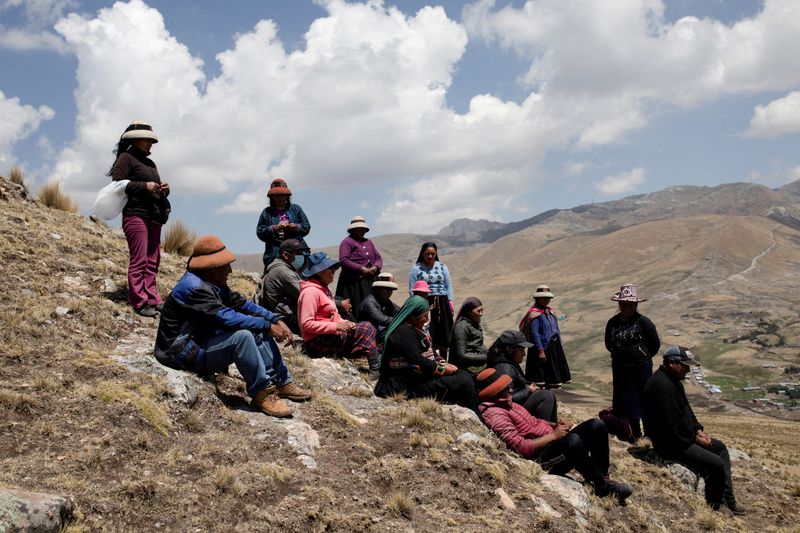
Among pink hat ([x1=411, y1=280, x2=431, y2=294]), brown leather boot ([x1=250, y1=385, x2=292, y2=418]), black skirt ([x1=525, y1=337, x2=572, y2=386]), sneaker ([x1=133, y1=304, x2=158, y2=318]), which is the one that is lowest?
black skirt ([x1=525, y1=337, x2=572, y2=386])

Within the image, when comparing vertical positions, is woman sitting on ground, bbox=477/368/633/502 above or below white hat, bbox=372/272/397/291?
below

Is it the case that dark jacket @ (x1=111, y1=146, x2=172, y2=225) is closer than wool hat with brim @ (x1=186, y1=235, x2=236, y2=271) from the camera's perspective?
No

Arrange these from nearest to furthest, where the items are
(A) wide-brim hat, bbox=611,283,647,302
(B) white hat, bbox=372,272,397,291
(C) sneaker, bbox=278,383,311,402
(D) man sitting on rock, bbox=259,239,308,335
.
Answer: (C) sneaker, bbox=278,383,311,402 < (A) wide-brim hat, bbox=611,283,647,302 < (D) man sitting on rock, bbox=259,239,308,335 < (B) white hat, bbox=372,272,397,291

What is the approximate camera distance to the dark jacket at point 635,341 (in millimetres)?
8406

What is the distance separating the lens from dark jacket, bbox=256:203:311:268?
9656 millimetres

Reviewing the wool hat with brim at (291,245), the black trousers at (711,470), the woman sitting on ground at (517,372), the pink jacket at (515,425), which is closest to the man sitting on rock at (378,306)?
the wool hat with brim at (291,245)

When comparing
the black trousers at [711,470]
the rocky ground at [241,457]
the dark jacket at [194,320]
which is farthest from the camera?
the black trousers at [711,470]

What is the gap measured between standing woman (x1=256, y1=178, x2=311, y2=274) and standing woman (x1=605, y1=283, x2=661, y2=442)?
5.30 meters

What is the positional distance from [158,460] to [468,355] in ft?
13.8

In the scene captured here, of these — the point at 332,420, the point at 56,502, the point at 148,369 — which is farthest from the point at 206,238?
the point at 56,502

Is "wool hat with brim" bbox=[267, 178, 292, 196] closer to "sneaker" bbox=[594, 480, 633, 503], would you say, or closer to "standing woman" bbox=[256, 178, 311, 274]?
"standing woman" bbox=[256, 178, 311, 274]

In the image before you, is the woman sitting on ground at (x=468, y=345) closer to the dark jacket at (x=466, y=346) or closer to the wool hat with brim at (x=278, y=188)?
the dark jacket at (x=466, y=346)

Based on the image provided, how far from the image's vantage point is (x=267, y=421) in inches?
233

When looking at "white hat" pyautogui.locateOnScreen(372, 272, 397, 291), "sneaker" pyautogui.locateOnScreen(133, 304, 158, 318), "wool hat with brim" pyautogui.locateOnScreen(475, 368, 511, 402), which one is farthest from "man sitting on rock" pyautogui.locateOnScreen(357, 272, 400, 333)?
"sneaker" pyautogui.locateOnScreen(133, 304, 158, 318)
